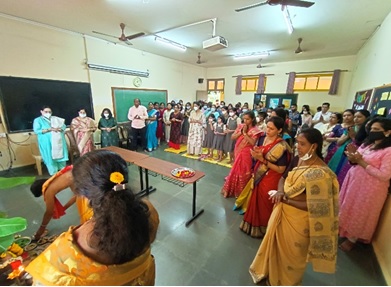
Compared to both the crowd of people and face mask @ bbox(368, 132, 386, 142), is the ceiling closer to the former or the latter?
the crowd of people

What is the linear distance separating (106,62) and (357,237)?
6.43m

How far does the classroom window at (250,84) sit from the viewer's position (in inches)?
319

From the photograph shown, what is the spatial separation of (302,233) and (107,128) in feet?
15.1

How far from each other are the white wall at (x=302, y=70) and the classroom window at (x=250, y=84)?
0.19 meters

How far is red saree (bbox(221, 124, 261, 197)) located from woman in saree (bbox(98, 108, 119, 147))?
11.1ft

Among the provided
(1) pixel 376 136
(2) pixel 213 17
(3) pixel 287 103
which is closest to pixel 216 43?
(2) pixel 213 17

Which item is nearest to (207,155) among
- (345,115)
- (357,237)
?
(345,115)

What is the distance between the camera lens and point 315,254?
1256mm

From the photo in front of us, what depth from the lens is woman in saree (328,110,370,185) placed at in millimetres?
2122

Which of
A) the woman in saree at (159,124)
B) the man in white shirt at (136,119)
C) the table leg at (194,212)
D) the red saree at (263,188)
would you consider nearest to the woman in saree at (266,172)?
the red saree at (263,188)

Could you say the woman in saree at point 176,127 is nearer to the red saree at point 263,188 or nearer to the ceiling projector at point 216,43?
the ceiling projector at point 216,43

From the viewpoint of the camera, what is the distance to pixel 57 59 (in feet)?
13.6

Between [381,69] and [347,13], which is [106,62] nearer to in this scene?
[347,13]

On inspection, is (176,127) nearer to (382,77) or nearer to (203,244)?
(203,244)
